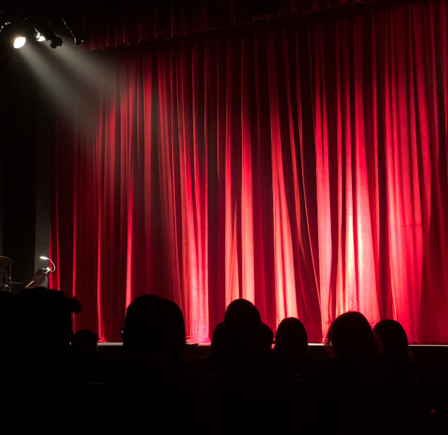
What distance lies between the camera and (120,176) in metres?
6.12

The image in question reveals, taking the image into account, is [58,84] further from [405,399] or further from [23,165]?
[405,399]

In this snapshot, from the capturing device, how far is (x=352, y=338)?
2.04 meters

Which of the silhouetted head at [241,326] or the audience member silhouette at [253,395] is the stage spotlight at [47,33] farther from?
the audience member silhouette at [253,395]

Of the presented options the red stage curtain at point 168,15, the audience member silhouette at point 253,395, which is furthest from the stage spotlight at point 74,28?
the audience member silhouette at point 253,395

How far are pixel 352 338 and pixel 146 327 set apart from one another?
884mm

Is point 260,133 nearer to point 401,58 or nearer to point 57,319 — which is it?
point 401,58

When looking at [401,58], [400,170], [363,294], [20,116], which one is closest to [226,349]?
[363,294]

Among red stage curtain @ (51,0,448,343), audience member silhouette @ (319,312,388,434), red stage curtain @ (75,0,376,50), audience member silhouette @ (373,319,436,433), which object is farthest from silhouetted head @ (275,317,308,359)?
red stage curtain @ (75,0,376,50)

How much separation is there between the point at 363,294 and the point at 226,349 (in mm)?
3352

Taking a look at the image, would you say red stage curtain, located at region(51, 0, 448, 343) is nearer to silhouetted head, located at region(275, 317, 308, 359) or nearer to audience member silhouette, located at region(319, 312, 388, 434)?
silhouetted head, located at region(275, 317, 308, 359)

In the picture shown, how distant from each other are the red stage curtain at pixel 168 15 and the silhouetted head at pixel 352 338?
158 inches

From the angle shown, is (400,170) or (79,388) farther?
(400,170)

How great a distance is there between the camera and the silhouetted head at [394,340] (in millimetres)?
2541

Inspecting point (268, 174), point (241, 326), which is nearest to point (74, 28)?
point (268, 174)
